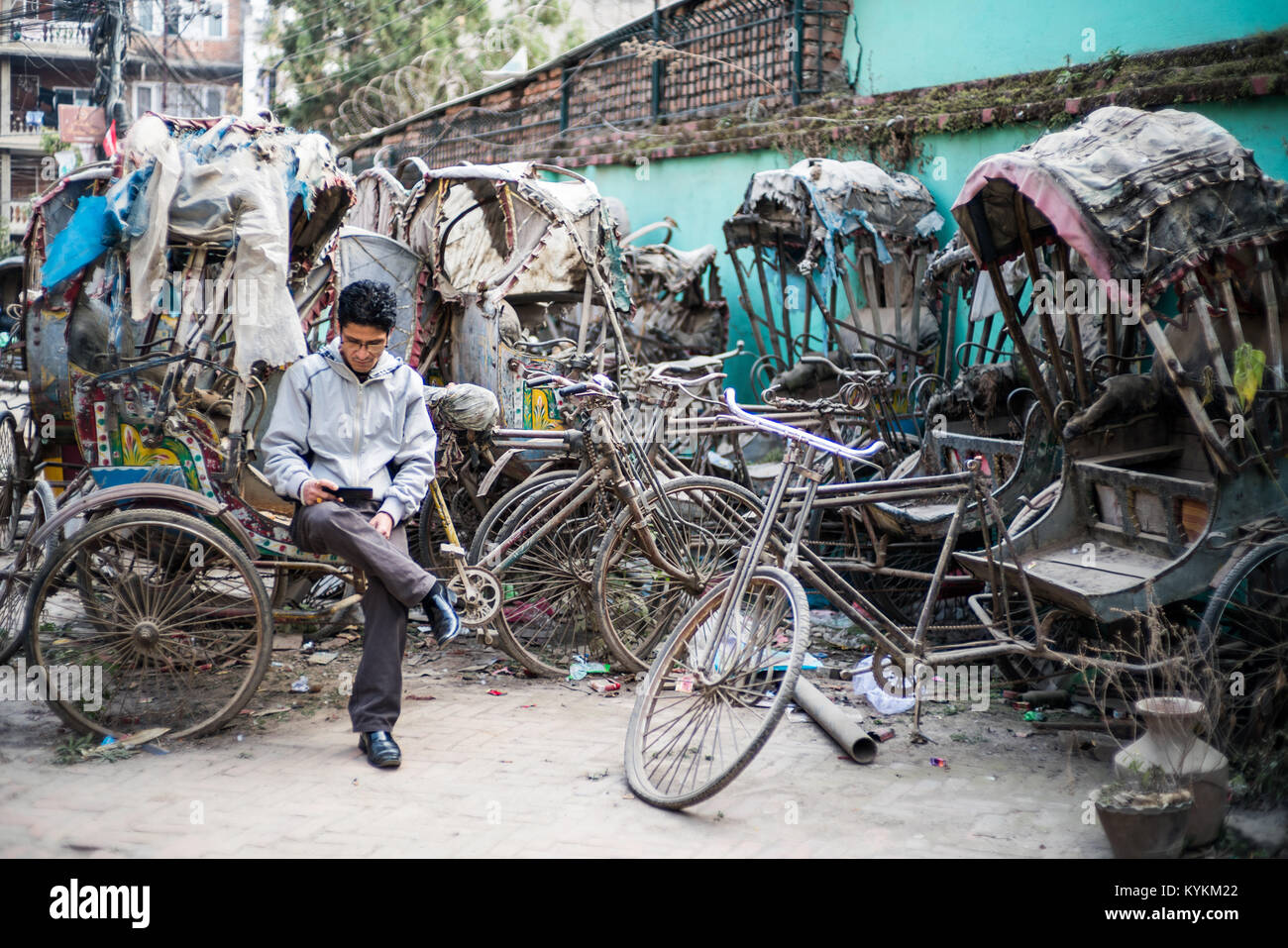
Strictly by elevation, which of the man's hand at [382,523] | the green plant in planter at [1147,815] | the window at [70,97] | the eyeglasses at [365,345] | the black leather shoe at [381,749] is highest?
the window at [70,97]

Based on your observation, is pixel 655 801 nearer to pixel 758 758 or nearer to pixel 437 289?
pixel 758 758

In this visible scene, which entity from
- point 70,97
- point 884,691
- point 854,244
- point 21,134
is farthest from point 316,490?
point 70,97

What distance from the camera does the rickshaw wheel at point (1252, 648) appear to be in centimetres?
416

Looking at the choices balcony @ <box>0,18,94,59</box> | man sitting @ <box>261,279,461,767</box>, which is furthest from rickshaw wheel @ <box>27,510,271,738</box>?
balcony @ <box>0,18,94,59</box>

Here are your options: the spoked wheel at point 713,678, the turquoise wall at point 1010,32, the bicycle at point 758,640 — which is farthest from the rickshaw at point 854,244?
the spoked wheel at point 713,678

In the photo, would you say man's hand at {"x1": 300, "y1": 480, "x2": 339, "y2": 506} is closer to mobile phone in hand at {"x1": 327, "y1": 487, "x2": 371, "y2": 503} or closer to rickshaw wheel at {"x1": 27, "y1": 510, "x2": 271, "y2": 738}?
mobile phone in hand at {"x1": 327, "y1": 487, "x2": 371, "y2": 503}

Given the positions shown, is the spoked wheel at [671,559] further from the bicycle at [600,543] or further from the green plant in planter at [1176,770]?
the green plant in planter at [1176,770]

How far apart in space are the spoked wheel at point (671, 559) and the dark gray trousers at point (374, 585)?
1175 mm

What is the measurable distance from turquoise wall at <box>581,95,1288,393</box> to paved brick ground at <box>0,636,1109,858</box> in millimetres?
4333

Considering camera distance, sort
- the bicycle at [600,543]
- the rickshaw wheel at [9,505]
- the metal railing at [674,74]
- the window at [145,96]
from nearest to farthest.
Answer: the bicycle at [600,543] → the rickshaw wheel at [9,505] → the metal railing at [674,74] → the window at [145,96]

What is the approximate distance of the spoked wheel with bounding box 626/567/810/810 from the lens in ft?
13.0

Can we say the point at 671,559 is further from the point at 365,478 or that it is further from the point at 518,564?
the point at 365,478

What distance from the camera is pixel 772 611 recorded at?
4.11m
